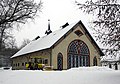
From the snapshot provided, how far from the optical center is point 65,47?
123ft

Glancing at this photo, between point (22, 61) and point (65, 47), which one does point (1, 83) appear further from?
point (22, 61)

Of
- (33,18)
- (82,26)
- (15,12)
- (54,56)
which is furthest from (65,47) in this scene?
(15,12)

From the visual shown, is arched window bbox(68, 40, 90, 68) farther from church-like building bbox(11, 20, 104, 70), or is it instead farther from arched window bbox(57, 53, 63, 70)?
arched window bbox(57, 53, 63, 70)

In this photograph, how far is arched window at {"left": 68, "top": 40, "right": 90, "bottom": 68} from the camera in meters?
38.1

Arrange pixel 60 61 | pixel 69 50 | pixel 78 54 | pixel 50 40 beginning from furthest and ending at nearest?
Answer: pixel 50 40 < pixel 78 54 < pixel 69 50 < pixel 60 61

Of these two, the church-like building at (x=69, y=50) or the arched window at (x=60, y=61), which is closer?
the church-like building at (x=69, y=50)

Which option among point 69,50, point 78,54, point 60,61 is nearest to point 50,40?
point 69,50

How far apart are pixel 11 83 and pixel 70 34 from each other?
24.4m

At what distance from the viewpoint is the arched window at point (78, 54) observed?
125 feet

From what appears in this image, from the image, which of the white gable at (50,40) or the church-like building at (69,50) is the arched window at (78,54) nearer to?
the church-like building at (69,50)

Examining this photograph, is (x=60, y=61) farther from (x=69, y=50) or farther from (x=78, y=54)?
(x=78, y=54)

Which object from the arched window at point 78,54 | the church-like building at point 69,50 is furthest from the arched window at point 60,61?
the arched window at point 78,54

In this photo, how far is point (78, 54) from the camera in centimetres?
3925

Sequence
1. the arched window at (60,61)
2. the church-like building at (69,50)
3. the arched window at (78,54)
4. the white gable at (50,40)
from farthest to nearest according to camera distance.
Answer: the arched window at (78,54)
the white gable at (50,40)
the arched window at (60,61)
the church-like building at (69,50)
